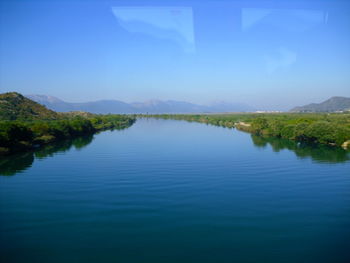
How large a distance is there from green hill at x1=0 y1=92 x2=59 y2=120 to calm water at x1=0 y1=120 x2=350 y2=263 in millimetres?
31696

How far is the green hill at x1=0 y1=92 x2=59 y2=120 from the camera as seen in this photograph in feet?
149

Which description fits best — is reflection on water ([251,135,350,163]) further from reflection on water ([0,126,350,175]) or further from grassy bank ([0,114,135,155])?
grassy bank ([0,114,135,155])

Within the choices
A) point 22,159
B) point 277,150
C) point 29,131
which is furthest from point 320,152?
point 29,131

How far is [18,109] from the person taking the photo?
5159 cm

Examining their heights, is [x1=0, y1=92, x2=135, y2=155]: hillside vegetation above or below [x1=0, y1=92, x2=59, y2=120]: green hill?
below

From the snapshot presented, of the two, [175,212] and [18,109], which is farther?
[18,109]

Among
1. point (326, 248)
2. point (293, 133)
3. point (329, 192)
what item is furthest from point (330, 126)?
point (326, 248)

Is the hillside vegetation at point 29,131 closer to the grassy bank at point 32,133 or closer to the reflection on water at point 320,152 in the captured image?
the grassy bank at point 32,133

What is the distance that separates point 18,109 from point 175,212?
163 ft

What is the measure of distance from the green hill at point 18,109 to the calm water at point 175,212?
3170 centimetres

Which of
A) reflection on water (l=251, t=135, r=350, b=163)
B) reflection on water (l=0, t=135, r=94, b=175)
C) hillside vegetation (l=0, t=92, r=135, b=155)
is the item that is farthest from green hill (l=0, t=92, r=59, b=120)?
reflection on water (l=251, t=135, r=350, b=163)

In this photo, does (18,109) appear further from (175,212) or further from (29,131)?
(175,212)

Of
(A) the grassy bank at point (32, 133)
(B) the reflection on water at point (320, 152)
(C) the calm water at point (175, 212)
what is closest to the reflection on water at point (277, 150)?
(B) the reflection on water at point (320, 152)

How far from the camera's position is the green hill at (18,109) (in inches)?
1789
